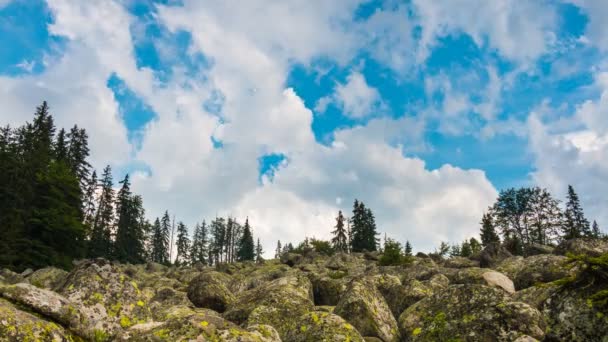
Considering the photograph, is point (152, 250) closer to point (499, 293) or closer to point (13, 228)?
point (13, 228)

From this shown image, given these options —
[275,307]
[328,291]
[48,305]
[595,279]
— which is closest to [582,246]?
[328,291]

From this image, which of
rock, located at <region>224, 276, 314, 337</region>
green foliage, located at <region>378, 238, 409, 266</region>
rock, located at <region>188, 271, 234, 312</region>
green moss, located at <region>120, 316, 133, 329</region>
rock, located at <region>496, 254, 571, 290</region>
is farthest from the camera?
green foliage, located at <region>378, 238, 409, 266</region>

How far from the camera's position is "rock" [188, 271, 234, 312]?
15.8 m

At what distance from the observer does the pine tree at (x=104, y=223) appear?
76438mm

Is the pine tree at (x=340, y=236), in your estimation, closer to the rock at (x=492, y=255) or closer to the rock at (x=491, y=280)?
the rock at (x=492, y=255)

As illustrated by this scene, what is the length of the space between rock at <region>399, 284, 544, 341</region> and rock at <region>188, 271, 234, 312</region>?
29.4 feet

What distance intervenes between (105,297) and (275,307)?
4.44 metres

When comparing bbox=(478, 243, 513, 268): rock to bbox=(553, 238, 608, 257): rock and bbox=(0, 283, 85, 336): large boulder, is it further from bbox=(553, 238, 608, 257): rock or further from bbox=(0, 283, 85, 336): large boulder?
bbox=(0, 283, 85, 336): large boulder

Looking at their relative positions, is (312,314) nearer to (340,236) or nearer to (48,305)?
(48,305)

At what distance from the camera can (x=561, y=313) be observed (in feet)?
19.4

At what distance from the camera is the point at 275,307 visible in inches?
A: 441

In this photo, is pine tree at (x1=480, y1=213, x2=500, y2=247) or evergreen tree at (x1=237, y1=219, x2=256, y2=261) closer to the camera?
pine tree at (x1=480, y1=213, x2=500, y2=247)

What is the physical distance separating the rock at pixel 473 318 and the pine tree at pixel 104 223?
7843cm

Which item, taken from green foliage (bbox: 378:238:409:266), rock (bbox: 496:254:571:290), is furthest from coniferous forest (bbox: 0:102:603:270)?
rock (bbox: 496:254:571:290)
